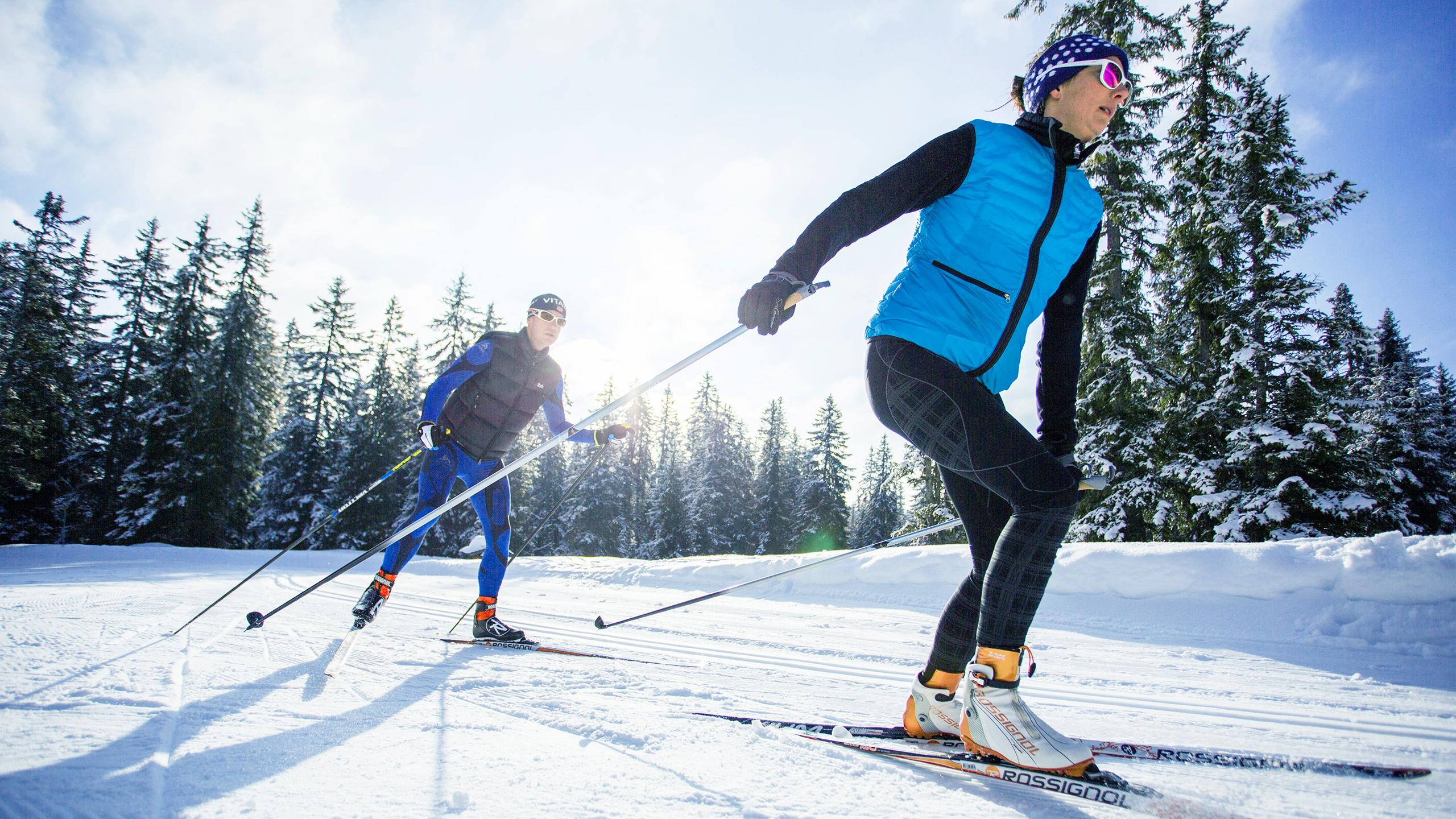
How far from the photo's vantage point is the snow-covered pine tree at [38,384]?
2034 cm

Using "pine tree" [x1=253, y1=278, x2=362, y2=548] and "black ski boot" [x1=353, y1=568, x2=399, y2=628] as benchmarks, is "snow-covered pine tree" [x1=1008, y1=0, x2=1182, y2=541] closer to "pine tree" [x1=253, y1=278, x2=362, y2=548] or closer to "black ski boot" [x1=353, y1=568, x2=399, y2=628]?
"black ski boot" [x1=353, y1=568, x2=399, y2=628]

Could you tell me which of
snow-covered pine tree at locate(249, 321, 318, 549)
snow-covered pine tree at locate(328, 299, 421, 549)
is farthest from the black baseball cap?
snow-covered pine tree at locate(249, 321, 318, 549)

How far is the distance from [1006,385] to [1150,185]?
51.4 ft

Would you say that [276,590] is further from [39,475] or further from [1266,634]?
[39,475]

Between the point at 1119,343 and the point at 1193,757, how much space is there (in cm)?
1312

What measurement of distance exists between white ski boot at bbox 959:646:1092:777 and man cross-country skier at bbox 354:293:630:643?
3018 mm

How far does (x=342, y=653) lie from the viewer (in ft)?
9.32

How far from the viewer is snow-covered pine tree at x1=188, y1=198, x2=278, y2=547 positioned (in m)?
23.1

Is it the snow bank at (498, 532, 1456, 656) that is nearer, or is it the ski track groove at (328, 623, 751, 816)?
the ski track groove at (328, 623, 751, 816)

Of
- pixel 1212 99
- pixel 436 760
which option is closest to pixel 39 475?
pixel 436 760

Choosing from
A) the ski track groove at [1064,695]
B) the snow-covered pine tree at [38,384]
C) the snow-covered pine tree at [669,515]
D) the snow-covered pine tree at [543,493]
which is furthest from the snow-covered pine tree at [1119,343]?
the snow-covered pine tree at [38,384]

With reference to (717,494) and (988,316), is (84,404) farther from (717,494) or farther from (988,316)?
(988,316)

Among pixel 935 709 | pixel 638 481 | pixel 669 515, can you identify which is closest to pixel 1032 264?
pixel 935 709

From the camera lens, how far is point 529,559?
11.1 meters
